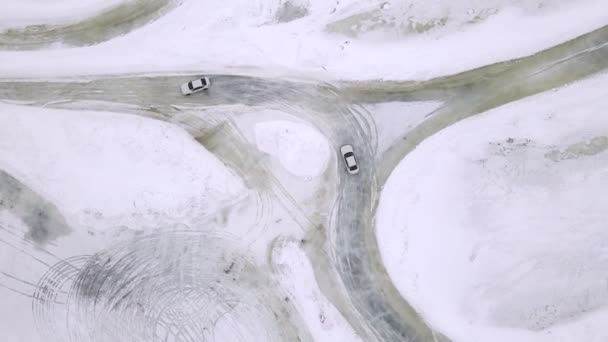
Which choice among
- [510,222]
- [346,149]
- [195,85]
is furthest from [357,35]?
[510,222]

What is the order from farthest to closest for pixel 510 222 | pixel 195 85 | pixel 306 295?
pixel 195 85 < pixel 306 295 < pixel 510 222

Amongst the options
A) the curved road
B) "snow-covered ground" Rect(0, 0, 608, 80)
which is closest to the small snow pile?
"snow-covered ground" Rect(0, 0, 608, 80)

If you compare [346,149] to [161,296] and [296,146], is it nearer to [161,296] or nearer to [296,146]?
[296,146]

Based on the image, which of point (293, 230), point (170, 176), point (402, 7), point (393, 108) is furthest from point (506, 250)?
point (170, 176)

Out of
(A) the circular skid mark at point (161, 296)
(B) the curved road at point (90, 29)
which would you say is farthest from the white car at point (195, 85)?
(A) the circular skid mark at point (161, 296)

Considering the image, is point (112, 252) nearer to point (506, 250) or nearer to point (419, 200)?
point (419, 200)

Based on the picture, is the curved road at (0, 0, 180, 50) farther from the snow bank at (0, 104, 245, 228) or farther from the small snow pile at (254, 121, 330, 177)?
the small snow pile at (254, 121, 330, 177)

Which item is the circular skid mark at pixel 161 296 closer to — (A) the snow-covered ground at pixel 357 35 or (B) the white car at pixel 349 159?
(B) the white car at pixel 349 159
